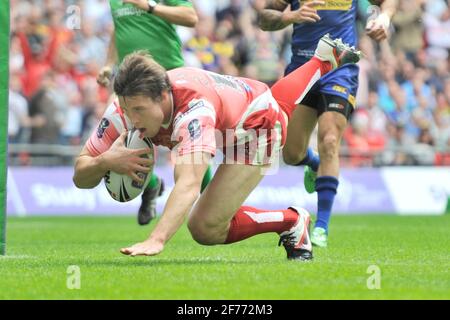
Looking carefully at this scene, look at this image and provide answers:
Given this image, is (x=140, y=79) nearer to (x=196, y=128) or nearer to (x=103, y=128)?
(x=196, y=128)

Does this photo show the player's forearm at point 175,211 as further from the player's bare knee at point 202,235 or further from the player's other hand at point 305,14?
the player's other hand at point 305,14

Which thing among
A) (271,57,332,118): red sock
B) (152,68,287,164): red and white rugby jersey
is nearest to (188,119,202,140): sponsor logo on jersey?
(152,68,287,164): red and white rugby jersey

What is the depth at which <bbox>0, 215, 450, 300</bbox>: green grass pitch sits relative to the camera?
20.6ft

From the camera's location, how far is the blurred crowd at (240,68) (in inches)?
746

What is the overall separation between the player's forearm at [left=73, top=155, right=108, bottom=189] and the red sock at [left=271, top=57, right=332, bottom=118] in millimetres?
1721

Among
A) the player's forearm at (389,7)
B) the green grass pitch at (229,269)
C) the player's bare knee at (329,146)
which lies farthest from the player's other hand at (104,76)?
the player's forearm at (389,7)

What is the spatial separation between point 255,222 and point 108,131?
1260 millimetres

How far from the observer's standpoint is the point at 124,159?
7414 mm

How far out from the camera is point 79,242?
11.2 metres

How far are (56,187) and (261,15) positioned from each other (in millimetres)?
8357

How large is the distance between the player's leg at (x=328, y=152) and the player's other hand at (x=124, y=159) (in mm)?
2975

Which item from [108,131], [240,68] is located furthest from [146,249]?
[240,68]

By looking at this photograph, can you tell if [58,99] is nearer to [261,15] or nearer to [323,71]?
[261,15]
